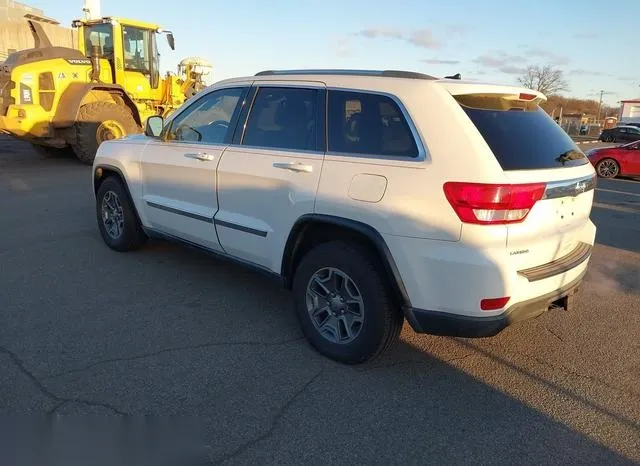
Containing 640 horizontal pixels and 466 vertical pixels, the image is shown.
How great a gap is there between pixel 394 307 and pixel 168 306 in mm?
2025

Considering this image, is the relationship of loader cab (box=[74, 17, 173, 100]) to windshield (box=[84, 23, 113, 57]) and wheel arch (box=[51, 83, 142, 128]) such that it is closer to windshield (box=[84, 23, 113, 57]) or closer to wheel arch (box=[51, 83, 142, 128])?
windshield (box=[84, 23, 113, 57])

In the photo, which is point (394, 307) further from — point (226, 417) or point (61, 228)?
point (61, 228)

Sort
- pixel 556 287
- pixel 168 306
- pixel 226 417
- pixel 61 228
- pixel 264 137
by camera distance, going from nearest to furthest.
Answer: pixel 226 417 → pixel 556 287 → pixel 264 137 → pixel 168 306 → pixel 61 228

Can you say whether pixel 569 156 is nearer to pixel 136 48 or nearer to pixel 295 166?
pixel 295 166

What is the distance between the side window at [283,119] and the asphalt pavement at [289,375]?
140cm

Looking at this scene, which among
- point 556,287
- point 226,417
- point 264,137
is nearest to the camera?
point 226,417

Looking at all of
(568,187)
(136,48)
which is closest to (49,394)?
(568,187)

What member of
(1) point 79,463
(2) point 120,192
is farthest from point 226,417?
(2) point 120,192

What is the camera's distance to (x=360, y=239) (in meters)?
3.14

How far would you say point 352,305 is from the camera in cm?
326

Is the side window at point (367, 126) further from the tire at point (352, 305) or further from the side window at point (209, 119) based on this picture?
the side window at point (209, 119)

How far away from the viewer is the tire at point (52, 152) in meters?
13.2

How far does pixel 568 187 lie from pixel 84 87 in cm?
1126

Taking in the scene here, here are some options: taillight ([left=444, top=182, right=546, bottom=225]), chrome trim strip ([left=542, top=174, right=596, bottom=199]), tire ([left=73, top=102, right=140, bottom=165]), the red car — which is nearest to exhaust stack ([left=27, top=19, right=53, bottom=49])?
tire ([left=73, top=102, right=140, bottom=165])
